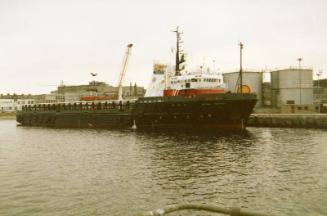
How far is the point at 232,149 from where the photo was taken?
91.0ft

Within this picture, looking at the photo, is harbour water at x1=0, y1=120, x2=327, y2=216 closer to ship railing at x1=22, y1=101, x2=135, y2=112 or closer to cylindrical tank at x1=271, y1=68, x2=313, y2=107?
ship railing at x1=22, y1=101, x2=135, y2=112

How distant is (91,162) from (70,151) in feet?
21.3

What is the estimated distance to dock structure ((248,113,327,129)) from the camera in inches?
1836

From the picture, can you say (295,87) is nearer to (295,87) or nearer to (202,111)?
(295,87)

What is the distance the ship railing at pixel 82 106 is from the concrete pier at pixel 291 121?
18.9 m

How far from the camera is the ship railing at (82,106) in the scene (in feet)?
160

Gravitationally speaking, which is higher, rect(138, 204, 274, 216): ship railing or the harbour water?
rect(138, 204, 274, 216): ship railing

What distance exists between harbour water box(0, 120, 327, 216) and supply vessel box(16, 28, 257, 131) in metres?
7.54


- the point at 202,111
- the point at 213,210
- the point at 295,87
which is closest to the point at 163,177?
the point at 213,210

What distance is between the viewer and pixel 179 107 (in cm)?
3994

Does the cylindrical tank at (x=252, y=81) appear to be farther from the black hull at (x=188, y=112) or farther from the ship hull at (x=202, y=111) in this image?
the ship hull at (x=202, y=111)

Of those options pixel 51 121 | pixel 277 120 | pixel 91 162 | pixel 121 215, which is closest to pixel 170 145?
pixel 91 162

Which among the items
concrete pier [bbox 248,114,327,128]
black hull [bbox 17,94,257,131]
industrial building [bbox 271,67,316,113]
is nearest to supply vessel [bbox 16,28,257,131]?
black hull [bbox 17,94,257,131]

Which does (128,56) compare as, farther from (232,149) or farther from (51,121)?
(232,149)
